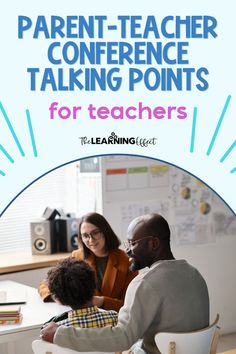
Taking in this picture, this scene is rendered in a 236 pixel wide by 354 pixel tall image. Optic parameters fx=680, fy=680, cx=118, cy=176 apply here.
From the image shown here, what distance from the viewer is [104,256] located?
357cm

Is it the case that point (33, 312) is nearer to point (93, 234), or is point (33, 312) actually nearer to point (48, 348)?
point (93, 234)

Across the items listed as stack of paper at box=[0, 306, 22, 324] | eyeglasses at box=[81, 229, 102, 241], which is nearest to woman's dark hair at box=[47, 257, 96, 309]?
stack of paper at box=[0, 306, 22, 324]

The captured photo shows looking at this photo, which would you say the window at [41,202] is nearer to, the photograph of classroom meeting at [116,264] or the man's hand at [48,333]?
the photograph of classroom meeting at [116,264]

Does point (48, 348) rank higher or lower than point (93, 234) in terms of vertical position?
lower

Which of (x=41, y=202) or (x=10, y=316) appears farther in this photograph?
(x=41, y=202)

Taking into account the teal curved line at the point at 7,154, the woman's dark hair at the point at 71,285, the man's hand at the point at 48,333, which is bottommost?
the man's hand at the point at 48,333

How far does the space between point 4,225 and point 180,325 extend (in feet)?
9.29

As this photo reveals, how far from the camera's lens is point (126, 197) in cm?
479

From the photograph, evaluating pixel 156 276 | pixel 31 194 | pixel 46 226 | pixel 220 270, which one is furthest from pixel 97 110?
pixel 220 270

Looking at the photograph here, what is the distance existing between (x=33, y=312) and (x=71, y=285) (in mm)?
714

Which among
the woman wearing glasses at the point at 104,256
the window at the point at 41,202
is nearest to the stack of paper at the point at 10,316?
the woman wearing glasses at the point at 104,256

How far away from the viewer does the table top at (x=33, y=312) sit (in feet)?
9.68

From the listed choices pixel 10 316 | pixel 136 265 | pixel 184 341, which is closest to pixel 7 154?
pixel 10 316

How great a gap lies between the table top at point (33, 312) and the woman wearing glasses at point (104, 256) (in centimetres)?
8
